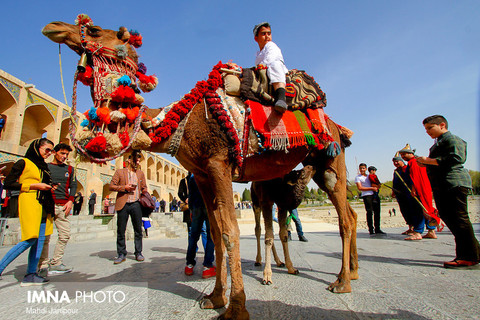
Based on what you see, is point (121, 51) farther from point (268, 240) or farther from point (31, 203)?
point (268, 240)

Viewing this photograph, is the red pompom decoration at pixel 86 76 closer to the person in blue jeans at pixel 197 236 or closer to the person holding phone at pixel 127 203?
the person in blue jeans at pixel 197 236

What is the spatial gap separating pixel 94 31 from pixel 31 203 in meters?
2.42

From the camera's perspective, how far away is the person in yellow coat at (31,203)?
3149 mm

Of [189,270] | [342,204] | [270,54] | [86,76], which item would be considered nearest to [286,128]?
[270,54]

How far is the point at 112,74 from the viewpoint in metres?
2.31

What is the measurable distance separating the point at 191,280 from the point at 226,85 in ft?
8.20

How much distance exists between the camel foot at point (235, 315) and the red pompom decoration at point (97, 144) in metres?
1.70

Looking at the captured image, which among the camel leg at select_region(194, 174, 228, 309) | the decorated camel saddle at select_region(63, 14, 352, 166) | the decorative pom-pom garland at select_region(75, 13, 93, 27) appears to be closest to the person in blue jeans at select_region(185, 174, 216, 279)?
the camel leg at select_region(194, 174, 228, 309)

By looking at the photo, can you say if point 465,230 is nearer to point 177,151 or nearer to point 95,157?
point 177,151

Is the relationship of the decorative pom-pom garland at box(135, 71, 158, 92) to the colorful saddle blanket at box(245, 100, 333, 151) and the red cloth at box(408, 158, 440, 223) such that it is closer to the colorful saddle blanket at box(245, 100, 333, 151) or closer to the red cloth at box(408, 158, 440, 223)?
the colorful saddle blanket at box(245, 100, 333, 151)

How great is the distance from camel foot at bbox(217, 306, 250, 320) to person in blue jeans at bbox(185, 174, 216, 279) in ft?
5.03

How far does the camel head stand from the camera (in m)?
2.15

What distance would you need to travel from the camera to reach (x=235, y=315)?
1.88 m

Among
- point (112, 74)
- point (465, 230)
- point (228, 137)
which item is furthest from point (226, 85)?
point (465, 230)
